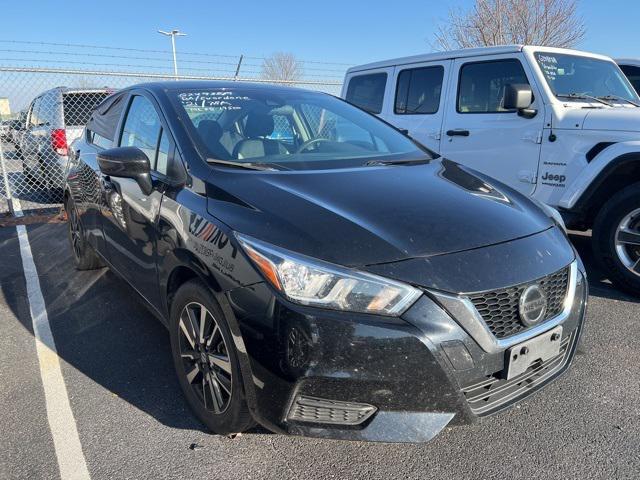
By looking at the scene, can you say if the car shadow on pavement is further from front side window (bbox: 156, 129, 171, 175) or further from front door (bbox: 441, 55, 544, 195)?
front door (bbox: 441, 55, 544, 195)

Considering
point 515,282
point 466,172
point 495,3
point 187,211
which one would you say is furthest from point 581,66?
point 495,3

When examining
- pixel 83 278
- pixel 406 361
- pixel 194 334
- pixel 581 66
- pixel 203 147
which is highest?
pixel 581 66

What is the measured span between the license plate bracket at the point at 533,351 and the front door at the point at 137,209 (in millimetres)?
1800

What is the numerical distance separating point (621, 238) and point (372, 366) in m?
3.07

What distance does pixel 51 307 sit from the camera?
3975 mm

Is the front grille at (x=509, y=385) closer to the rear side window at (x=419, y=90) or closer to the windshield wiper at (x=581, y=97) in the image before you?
the windshield wiper at (x=581, y=97)

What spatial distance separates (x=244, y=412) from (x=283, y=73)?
1194 inches

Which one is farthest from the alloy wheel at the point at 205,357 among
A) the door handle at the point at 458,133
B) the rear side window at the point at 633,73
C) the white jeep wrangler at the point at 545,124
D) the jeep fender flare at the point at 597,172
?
the rear side window at the point at 633,73

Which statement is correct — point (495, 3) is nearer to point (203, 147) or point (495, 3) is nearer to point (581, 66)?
point (581, 66)

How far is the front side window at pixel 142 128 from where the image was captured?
2957mm

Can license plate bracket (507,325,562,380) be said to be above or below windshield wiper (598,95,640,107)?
below

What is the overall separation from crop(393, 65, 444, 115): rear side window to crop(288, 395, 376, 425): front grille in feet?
14.1

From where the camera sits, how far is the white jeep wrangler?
400 cm

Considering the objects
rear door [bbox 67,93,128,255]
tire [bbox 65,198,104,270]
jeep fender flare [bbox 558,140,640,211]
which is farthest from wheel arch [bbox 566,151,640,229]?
tire [bbox 65,198,104,270]
